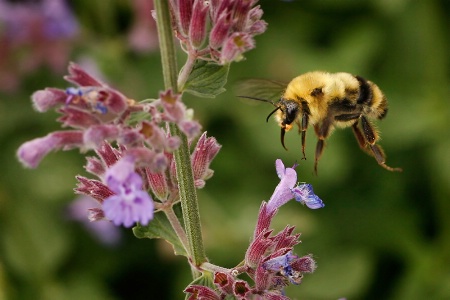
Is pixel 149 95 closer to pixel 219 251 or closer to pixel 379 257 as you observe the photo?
pixel 219 251

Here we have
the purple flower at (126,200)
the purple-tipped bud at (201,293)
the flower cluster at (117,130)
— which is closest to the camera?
the purple flower at (126,200)

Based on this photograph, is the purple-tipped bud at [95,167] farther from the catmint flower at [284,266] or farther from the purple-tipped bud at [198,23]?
the catmint flower at [284,266]

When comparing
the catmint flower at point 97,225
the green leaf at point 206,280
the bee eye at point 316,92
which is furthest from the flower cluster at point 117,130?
the catmint flower at point 97,225

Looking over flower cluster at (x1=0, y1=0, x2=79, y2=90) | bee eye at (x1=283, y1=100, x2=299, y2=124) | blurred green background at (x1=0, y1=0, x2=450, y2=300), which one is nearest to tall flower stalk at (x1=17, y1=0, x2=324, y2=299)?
bee eye at (x1=283, y1=100, x2=299, y2=124)

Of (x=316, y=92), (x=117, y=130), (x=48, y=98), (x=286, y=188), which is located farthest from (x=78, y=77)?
(x=316, y=92)

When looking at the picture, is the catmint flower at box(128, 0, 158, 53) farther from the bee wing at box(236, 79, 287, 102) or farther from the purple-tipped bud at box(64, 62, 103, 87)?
the purple-tipped bud at box(64, 62, 103, 87)

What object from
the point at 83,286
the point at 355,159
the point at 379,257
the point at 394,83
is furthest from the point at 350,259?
the point at 83,286
